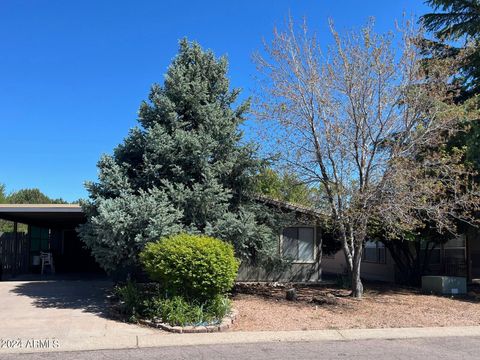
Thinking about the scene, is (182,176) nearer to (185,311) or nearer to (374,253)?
(185,311)

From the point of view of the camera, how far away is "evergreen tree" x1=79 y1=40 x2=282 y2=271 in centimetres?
1223

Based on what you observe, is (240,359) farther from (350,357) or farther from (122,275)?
(122,275)

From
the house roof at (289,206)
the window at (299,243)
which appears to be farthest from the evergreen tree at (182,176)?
the window at (299,243)

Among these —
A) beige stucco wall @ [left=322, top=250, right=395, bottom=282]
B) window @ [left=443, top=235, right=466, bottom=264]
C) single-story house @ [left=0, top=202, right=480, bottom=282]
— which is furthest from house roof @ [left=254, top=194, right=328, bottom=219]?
window @ [left=443, top=235, right=466, bottom=264]

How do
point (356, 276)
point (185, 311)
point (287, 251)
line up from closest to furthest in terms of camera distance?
point (185, 311), point (356, 276), point (287, 251)

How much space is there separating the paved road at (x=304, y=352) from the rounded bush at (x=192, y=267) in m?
1.97

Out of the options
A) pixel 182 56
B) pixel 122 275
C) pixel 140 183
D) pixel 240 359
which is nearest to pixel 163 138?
pixel 140 183

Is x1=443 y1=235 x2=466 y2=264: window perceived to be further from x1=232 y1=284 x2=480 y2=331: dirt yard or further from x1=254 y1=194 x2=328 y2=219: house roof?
x1=254 y1=194 x2=328 y2=219: house roof

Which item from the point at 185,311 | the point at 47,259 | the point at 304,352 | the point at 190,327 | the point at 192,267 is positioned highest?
the point at 192,267

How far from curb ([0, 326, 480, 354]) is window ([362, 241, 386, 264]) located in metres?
11.6

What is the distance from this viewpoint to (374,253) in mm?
23594

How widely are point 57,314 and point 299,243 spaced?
9.84 m

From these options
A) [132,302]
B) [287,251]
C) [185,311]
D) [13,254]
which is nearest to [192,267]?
[185,311]

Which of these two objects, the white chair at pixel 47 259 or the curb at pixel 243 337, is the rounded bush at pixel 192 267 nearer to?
the curb at pixel 243 337
